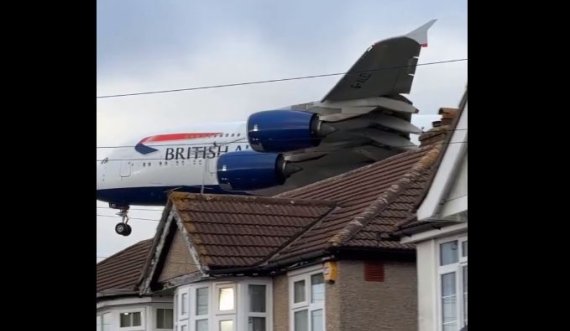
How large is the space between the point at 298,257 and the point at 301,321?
2.65ft

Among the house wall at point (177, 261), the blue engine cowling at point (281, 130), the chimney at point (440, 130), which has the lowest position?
the house wall at point (177, 261)

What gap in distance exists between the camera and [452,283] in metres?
15.3

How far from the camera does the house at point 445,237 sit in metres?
14.8

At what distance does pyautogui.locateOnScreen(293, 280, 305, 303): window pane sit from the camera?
1817 centimetres

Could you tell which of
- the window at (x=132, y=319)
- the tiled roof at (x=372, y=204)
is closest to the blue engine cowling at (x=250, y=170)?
the tiled roof at (x=372, y=204)

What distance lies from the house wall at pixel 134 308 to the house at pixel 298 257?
27 cm

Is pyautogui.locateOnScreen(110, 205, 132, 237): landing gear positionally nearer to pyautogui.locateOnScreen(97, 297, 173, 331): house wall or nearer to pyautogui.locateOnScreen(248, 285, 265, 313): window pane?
pyautogui.locateOnScreen(97, 297, 173, 331): house wall

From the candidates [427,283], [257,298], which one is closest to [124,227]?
[257,298]

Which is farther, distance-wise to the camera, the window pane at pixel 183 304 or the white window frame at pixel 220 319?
the window pane at pixel 183 304

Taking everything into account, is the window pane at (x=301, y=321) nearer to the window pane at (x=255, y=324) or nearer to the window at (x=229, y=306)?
the window at (x=229, y=306)

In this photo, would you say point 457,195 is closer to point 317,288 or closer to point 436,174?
point 436,174
